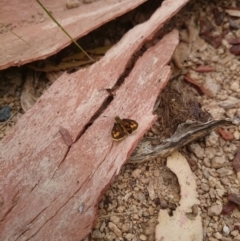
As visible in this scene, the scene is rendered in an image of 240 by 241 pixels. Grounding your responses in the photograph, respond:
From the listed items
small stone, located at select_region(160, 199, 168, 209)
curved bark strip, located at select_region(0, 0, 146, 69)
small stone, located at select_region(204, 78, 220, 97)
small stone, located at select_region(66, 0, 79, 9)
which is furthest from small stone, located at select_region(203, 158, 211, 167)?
small stone, located at select_region(66, 0, 79, 9)

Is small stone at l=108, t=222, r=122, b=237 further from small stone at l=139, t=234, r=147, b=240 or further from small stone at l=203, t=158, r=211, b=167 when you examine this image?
small stone at l=203, t=158, r=211, b=167

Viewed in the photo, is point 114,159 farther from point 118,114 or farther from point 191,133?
point 191,133

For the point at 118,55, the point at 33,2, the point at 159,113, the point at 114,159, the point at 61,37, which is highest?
the point at 33,2

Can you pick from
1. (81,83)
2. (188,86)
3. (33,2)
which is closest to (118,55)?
(81,83)

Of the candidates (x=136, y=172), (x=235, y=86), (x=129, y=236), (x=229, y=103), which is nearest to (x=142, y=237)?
(x=129, y=236)

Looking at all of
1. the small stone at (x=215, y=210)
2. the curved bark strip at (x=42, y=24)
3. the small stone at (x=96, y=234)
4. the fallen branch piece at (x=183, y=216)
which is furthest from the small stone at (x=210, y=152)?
the curved bark strip at (x=42, y=24)

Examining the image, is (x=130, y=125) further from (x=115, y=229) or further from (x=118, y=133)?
(x=115, y=229)
